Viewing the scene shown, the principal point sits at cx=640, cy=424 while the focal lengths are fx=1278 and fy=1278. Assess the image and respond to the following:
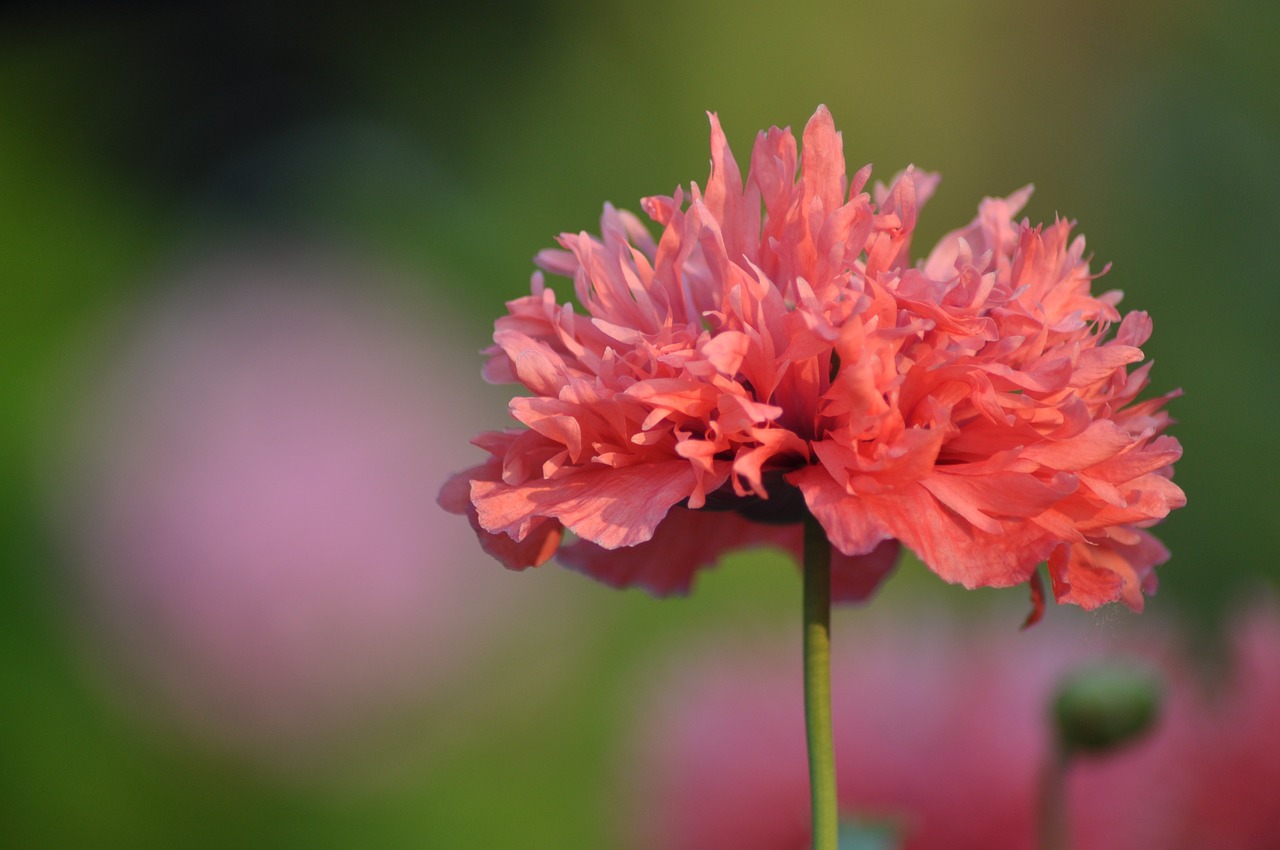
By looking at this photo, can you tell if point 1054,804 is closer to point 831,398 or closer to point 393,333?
point 831,398

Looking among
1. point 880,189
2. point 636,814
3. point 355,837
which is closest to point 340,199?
point 355,837

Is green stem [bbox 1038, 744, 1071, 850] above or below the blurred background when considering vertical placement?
below

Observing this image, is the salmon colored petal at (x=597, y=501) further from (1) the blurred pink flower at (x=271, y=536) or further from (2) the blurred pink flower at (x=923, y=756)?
(1) the blurred pink flower at (x=271, y=536)

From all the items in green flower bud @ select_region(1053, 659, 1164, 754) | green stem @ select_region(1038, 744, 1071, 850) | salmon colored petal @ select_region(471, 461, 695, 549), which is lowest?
green stem @ select_region(1038, 744, 1071, 850)

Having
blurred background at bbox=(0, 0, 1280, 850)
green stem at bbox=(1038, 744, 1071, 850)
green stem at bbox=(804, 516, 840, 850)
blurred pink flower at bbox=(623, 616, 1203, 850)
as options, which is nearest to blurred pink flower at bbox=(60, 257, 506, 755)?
blurred background at bbox=(0, 0, 1280, 850)

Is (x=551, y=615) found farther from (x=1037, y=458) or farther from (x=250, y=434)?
(x=1037, y=458)

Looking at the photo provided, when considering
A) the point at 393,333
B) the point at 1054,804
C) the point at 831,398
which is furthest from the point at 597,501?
the point at 393,333

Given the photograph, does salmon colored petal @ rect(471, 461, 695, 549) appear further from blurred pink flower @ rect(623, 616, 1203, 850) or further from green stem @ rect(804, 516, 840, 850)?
blurred pink flower @ rect(623, 616, 1203, 850)
